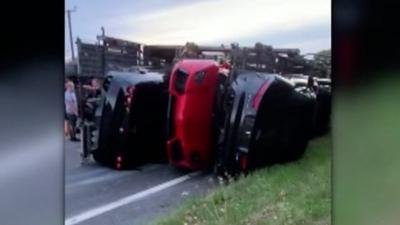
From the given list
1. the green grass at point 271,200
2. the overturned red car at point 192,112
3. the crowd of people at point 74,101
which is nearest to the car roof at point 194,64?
the overturned red car at point 192,112

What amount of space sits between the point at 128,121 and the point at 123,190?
25 centimetres

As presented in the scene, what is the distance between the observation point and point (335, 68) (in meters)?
1.99

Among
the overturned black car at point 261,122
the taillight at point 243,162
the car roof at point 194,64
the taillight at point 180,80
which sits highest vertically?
the car roof at point 194,64

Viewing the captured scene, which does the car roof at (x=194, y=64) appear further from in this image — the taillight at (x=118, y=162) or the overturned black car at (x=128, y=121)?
the taillight at (x=118, y=162)

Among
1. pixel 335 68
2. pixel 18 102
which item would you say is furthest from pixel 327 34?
pixel 18 102

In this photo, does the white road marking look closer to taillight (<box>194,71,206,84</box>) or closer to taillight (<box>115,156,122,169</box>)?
taillight (<box>115,156,122,169</box>)

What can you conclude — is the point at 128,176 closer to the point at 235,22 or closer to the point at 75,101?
the point at 75,101

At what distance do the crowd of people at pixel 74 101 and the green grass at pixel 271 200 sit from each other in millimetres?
444

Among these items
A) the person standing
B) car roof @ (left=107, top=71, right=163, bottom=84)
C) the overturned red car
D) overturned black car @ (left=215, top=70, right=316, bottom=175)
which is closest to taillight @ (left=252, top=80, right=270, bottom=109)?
overturned black car @ (left=215, top=70, right=316, bottom=175)

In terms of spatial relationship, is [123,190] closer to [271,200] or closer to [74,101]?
[74,101]

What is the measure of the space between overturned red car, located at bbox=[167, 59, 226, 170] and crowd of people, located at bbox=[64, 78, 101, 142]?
27cm

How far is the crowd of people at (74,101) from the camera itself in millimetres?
1953

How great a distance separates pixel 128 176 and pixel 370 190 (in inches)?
34.2

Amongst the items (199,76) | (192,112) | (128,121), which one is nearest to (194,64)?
(199,76)
